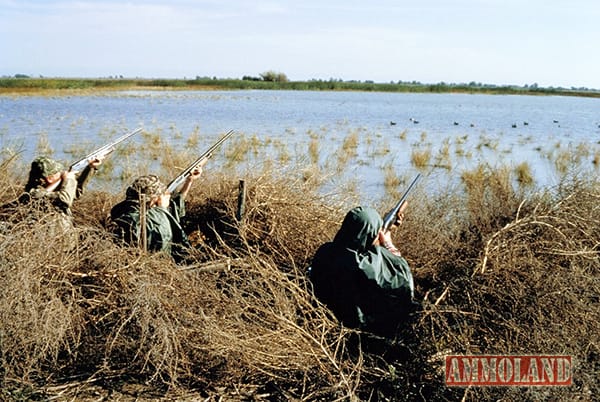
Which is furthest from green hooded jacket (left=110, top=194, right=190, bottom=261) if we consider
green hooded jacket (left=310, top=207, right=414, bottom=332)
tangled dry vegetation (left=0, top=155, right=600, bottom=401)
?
green hooded jacket (left=310, top=207, right=414, bottom=332)

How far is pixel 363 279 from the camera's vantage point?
173 inches

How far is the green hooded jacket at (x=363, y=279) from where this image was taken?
4.35 metres

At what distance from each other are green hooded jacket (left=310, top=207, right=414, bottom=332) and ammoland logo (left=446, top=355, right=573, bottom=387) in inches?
24.4

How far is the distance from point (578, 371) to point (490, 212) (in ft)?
8.59

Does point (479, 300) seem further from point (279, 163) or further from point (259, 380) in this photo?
point (279, 163)

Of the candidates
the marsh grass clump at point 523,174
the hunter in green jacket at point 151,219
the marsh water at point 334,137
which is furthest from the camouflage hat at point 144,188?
the marsh grass clump at point 523,174

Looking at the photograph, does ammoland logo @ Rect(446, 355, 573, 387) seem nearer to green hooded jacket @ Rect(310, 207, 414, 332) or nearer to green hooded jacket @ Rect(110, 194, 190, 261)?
green hooded jacket @ Rect(310, 207, 414, 332)

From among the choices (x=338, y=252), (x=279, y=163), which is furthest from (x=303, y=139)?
(x=338, y=252)

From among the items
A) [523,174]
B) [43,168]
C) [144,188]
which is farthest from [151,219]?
[523,174]

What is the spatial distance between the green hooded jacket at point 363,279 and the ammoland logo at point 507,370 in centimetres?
62

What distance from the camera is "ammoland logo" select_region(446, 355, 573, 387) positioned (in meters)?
3.78

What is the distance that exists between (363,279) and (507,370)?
3.62 ft

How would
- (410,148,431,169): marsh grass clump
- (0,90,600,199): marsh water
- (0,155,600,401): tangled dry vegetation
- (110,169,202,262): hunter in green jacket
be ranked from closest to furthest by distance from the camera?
(0,155,600,401): tangled dry vegetation < (110,169,202,262): hunter in green jacket < (0,90,600,199): marsh water < (410,148,431,169): marsh grass clump

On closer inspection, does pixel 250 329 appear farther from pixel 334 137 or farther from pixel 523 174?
pixel 334 137
